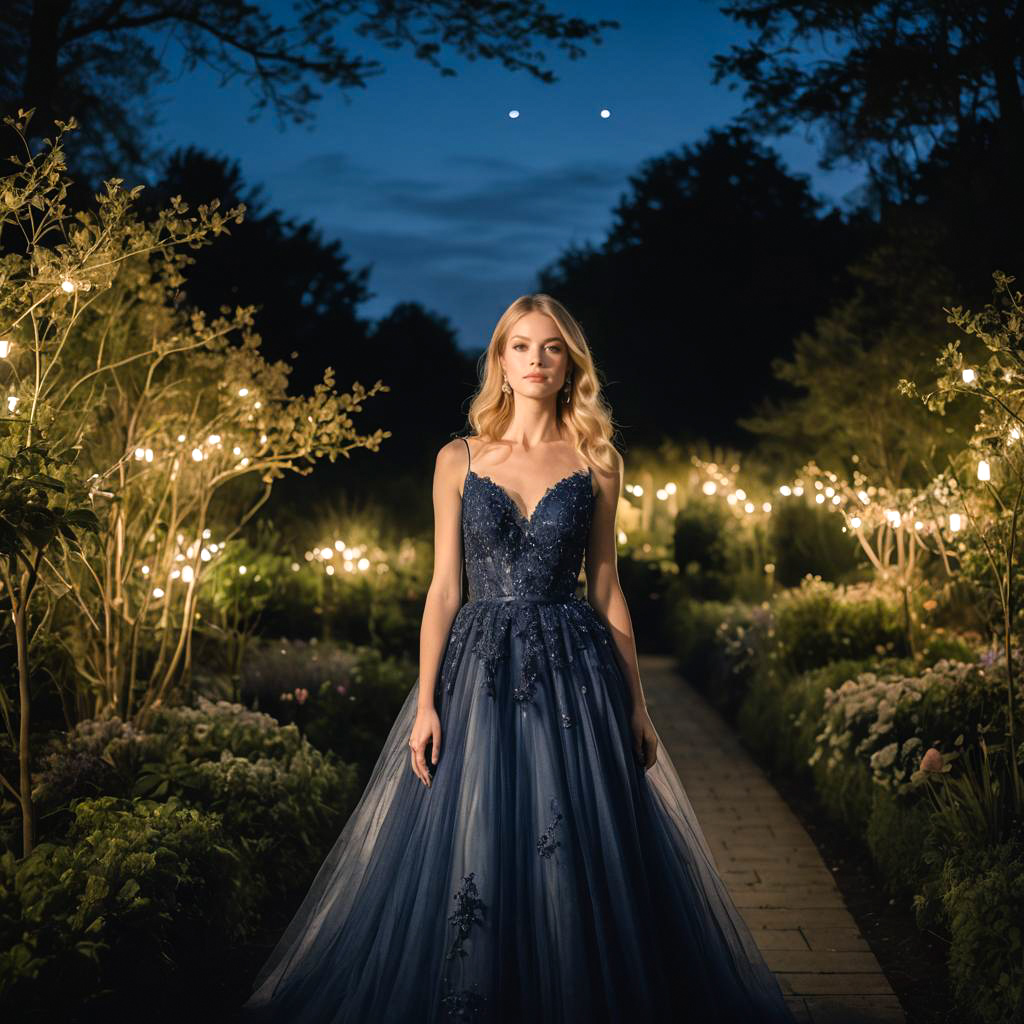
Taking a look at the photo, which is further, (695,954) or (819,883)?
(819,883)

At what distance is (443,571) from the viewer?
395 cm

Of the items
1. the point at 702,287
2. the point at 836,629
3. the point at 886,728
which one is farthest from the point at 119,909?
the point at 702,287

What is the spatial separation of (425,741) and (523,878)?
504 mm

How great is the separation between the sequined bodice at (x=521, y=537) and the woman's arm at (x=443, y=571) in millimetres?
46

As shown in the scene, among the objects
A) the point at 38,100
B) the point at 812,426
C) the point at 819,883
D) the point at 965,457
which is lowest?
the point at 819,883

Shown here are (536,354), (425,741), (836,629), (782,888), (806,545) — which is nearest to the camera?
(425,741)

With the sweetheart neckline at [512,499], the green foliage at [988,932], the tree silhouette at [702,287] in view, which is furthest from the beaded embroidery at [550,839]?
the tree silhouette at [702,287]

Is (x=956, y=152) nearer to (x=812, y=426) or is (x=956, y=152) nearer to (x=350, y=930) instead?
(x=812, y=426)

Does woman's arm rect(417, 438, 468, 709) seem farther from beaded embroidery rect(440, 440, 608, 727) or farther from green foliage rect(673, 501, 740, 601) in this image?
green foliage rect(673, 501, 740, 601)

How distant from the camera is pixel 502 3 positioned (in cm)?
1124

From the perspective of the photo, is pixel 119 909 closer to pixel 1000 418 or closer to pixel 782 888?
pixel 782 888

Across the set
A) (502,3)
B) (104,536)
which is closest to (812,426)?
(502,3)

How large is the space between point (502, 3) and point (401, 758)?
8917mm

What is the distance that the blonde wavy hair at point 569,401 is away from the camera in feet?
13.4
